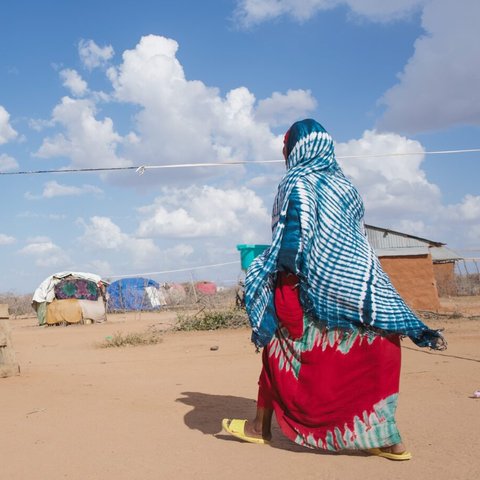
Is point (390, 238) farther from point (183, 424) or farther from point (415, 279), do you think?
point (183, 424)

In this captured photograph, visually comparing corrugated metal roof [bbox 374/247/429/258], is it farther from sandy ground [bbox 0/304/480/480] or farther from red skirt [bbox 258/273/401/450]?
red skirt [bbox 258/273/401/450]

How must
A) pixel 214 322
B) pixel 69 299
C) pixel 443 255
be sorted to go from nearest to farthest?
pixel 214 322, pixel 69 299, pixel 443 255

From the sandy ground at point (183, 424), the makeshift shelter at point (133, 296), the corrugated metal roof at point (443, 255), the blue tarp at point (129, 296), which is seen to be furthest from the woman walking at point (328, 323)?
the corrugated metal roof at point (443, 255)

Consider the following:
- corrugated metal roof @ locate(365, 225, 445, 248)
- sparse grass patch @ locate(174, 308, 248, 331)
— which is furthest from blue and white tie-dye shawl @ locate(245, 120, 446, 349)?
corrugated metal roof @ locate(365, 225, 445, 248)

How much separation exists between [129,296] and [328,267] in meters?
25.7

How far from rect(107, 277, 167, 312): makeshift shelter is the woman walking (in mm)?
24485

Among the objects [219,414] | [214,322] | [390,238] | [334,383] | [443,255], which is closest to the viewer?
[334,383]

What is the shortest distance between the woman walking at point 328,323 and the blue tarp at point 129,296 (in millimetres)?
24592

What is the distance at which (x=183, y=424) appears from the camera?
418 cm

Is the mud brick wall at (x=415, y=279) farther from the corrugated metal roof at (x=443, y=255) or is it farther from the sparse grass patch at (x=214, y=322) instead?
the corrugated metal roof at (x=443, y=255)

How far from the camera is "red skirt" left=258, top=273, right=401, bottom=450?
317 cm

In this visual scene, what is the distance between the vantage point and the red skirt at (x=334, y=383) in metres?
3.17

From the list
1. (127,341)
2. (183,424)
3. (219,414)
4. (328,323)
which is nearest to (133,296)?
(127,341)

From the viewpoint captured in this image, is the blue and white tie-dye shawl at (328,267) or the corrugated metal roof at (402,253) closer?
the blue and white tie-dye shawl at (328,267)
